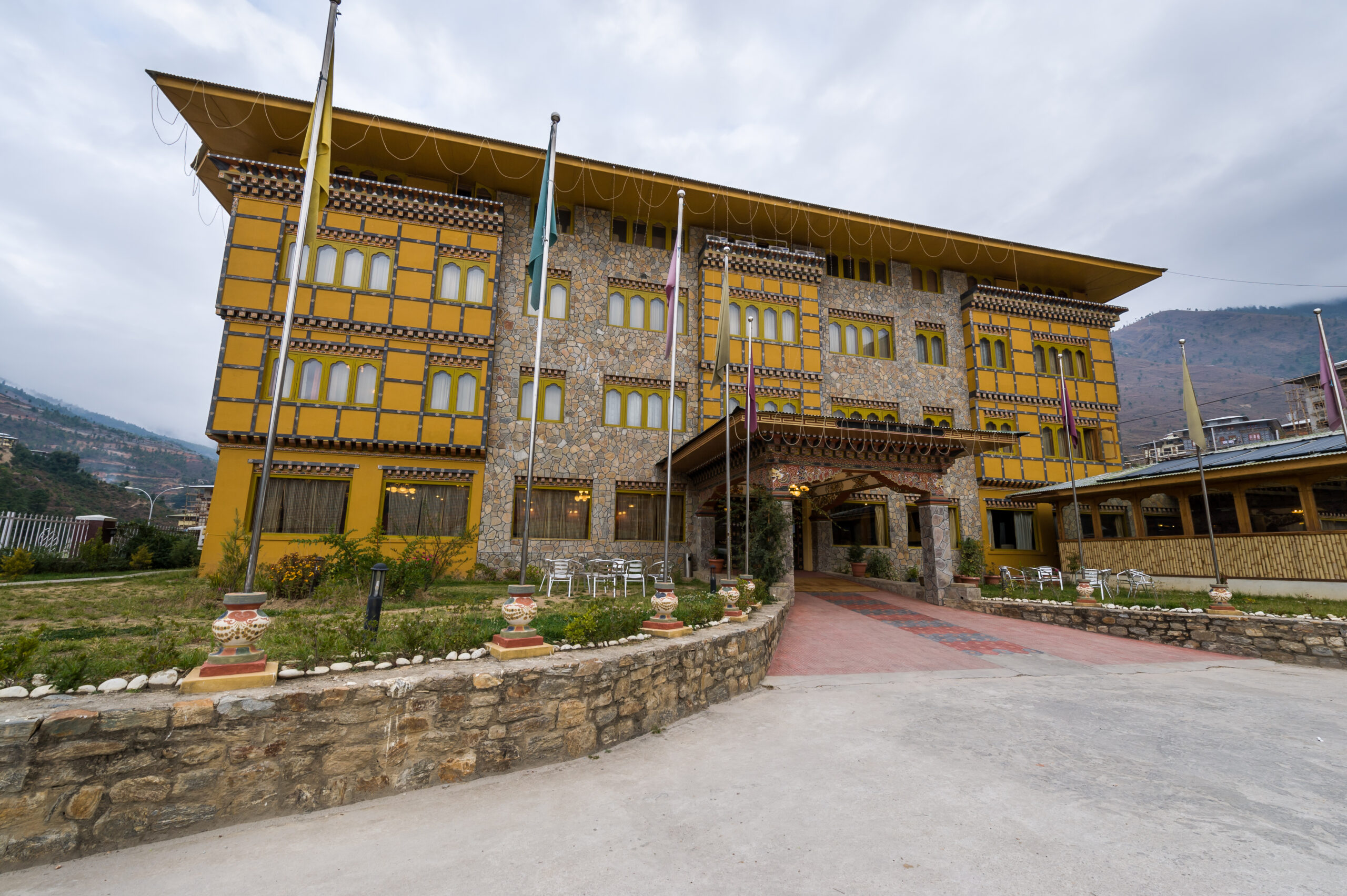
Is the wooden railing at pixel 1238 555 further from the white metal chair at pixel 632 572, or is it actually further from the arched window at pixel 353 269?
the arched window at pixel 353 269

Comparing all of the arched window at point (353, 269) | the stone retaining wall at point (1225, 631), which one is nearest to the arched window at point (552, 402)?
the arched window at point (353, 269)

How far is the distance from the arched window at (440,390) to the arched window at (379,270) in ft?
10.9

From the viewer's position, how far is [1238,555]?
16.6 m

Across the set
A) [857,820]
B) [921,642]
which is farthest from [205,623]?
[921,642]

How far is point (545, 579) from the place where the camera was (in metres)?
15.0

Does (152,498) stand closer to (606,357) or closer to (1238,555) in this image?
(606,357)

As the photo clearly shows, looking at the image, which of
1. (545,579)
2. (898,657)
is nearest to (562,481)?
(545,579)

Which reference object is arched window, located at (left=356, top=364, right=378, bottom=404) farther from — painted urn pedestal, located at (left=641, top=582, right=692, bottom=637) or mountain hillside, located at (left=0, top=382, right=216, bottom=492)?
mountain hillside, located at (left=0, top=382, right=216, bottom=492)

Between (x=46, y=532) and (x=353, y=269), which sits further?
(x=46, y=532)

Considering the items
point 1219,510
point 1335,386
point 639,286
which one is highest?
point 639,286

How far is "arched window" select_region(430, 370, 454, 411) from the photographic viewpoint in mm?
18375

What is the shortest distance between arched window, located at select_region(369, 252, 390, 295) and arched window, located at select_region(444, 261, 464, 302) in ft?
5.23

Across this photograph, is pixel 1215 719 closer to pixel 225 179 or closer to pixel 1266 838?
pixel 1266 838

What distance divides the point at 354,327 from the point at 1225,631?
23.1m
